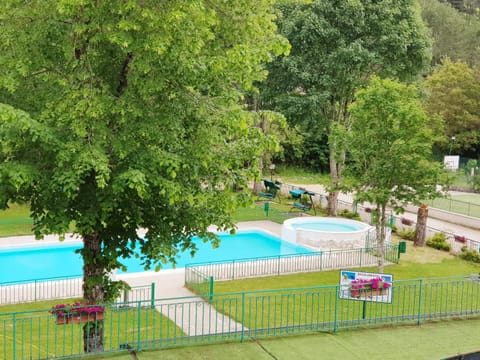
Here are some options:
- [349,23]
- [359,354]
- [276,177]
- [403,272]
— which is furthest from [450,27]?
[359,354]

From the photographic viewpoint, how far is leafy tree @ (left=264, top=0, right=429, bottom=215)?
29.5 meters

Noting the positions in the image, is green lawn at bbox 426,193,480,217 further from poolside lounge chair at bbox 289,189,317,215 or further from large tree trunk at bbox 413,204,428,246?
large tree trunk at bbox 413,204,428,246

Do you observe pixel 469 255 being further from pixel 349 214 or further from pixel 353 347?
pixel 353 347

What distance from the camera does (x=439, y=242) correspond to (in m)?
25.8

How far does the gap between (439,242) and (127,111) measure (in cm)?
1940

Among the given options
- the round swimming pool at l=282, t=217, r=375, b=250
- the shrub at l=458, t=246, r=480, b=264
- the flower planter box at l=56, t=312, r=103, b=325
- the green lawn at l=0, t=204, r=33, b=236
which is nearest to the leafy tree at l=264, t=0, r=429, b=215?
the round swimming pool at l=282, t=217, r=375, b=250

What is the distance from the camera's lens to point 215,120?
10.5m

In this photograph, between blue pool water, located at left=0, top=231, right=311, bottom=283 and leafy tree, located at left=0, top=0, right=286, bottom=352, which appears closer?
leafy tree, located at left=0, top=0, right=286, bottom=352

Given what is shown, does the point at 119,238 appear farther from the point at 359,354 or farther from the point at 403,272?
the point at 403,272

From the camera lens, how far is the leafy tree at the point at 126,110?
9.33 m

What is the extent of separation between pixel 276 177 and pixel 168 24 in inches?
1585

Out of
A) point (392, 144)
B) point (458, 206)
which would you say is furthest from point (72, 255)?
point (458, 206)

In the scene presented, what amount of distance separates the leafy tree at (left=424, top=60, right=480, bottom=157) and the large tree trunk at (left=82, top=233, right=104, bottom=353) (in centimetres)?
4329

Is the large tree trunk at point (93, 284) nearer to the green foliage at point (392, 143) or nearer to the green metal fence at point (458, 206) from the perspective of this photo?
the green foliage at point (392, 143)
